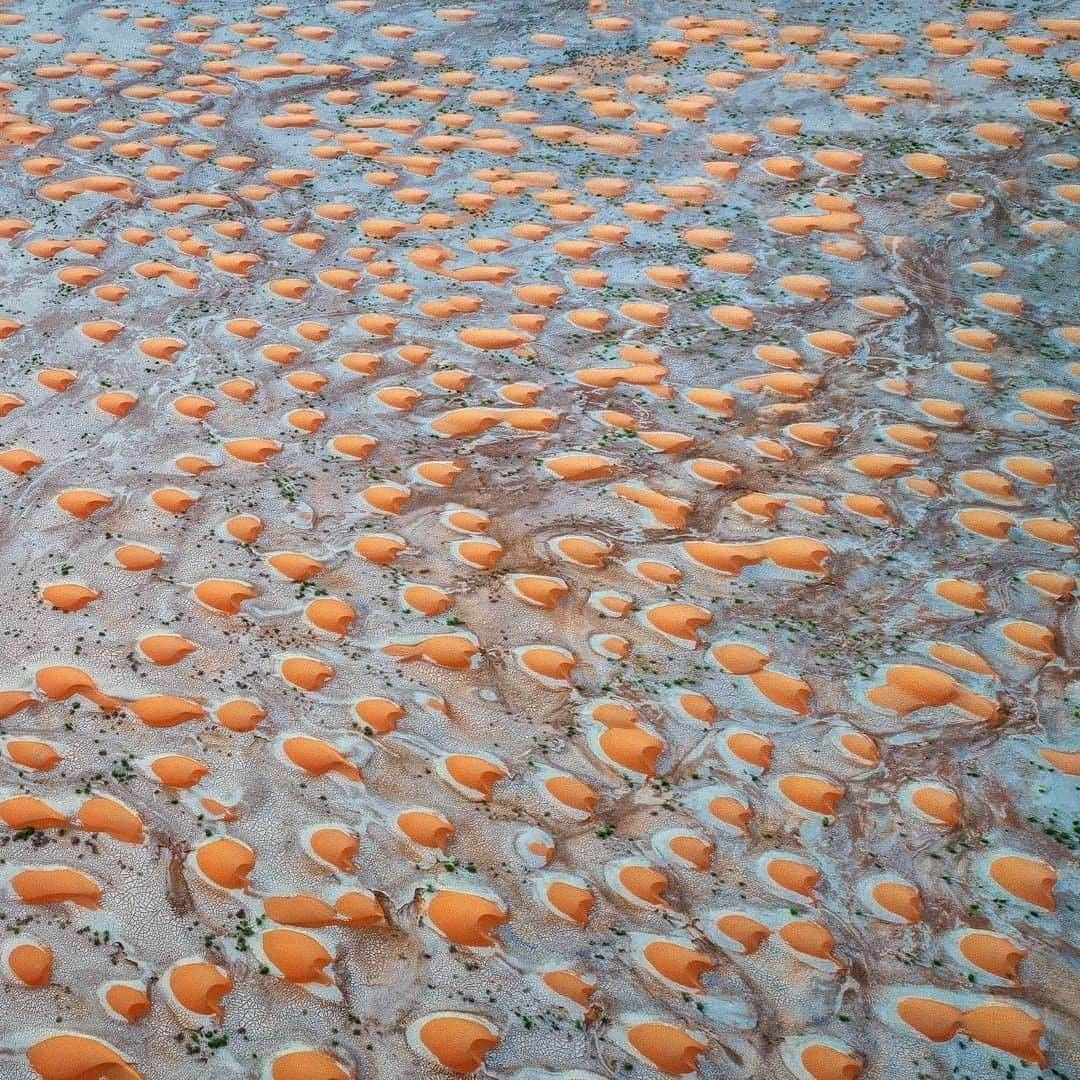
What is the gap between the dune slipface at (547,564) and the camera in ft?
6.86

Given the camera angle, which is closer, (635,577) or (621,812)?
(621,812)

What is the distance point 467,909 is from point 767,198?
9.25ft

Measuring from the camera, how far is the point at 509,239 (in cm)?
396

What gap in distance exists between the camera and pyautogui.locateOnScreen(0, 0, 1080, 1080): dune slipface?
209 centimetres

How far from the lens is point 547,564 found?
2871mm

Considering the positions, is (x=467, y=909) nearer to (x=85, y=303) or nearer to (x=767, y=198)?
(x=85, y=303)

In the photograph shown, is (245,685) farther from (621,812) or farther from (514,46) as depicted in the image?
(514,46)

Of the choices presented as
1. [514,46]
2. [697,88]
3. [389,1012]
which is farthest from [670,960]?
[514,46]

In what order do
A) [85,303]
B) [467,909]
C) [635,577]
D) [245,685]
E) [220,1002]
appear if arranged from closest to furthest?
[220,1002] → [467,909] → [245,685] → [635,577] → [85,303]

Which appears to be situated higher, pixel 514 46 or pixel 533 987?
pixel 514 46

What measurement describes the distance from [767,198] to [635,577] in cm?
188

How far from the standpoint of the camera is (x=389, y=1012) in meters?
2.04

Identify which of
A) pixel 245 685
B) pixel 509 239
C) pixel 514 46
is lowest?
pixel 245 685

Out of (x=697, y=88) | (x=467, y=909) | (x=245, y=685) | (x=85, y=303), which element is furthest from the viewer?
(x=697, y=88)
